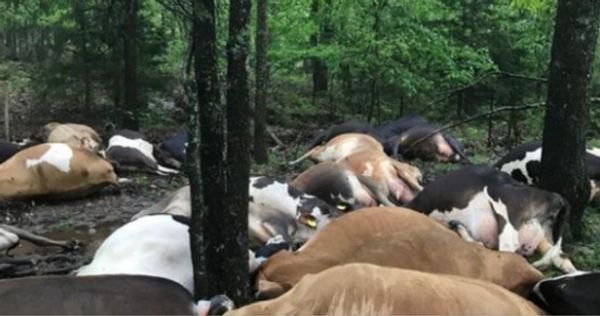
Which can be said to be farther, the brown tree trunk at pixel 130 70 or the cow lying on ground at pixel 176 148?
the brown tree trunk at pixel 130 70

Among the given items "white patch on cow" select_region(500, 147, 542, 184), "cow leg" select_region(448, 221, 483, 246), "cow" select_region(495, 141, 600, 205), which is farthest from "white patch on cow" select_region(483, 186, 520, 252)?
"white patch on cow" select_region(500, 147, 542, 184)

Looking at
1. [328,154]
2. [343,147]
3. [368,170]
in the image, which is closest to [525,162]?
[368,170]

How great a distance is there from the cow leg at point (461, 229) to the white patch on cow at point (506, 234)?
0.67ft

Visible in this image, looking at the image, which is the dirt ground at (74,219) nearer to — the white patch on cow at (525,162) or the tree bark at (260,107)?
the tree bark at (260,107)

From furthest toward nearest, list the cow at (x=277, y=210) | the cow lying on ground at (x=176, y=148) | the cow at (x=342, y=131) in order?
the cow at (x=342, y=131), the cow lying on ground at (x=176, y=148), the cow at (x=277, y=210)

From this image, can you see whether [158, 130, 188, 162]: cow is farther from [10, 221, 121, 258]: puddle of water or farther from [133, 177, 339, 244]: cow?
[133, 177, 339, 244]: cow

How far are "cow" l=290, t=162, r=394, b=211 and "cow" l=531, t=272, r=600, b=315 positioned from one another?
416cm

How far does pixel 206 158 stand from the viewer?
4719 mm

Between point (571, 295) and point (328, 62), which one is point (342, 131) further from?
point (571, 295)

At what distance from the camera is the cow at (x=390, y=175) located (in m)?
9.38

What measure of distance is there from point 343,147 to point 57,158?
446cm

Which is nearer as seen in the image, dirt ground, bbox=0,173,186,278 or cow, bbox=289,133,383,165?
dirt ground, bbox=0,173,186,278

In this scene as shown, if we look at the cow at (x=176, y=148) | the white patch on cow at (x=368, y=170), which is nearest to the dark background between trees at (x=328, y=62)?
the cow at (x=176, y=148)

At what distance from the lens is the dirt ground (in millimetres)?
6504
